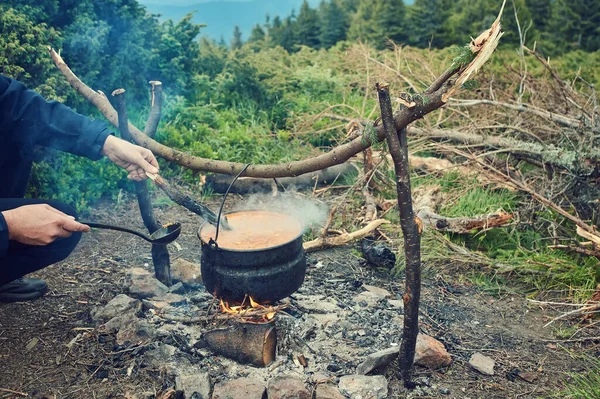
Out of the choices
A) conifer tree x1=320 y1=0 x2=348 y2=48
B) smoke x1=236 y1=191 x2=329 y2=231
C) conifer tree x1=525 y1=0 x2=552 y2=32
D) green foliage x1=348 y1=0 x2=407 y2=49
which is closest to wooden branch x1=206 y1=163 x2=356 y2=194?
smoke x1=236 y1=191 x2=329 y2=231

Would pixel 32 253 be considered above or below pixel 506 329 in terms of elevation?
above

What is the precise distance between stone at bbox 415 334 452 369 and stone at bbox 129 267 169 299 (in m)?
1.99

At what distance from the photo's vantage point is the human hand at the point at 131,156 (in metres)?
3.44

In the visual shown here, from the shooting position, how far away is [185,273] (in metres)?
4.28

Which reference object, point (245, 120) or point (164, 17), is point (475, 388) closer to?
point (245, 120)

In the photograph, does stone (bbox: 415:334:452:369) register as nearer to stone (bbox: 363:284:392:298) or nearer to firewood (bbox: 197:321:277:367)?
stone (bbox: 363:284:392:298)

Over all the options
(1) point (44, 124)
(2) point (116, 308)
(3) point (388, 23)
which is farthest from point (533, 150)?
(3) point (388, 23)

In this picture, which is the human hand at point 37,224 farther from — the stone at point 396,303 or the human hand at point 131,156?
the stone at point 396,303

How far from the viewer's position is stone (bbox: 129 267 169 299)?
389 cm

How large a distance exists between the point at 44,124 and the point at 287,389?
8.24ft

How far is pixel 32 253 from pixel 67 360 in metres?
0.75

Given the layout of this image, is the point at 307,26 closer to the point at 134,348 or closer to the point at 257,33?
the point at 257,33

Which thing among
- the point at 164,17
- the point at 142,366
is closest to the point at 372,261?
the point at 142,366

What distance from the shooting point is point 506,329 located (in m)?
3.92
